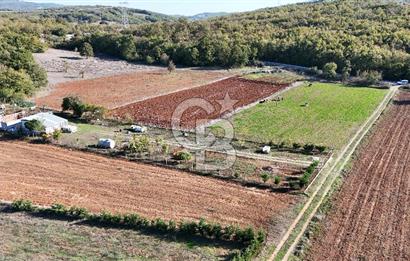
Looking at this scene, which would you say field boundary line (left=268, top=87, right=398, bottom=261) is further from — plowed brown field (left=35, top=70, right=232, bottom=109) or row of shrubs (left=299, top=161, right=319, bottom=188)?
plowed brown field (left=35, top=70, right=232, bottom=109)

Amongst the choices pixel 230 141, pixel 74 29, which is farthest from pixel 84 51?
pixel 230 141

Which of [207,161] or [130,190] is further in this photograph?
[207,161]

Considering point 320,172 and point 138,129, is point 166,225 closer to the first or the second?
point 320,172

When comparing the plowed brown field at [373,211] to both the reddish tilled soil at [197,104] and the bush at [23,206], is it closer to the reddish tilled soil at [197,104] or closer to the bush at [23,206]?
the bush at [23,206]

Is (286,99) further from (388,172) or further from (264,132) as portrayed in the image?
(388,172)

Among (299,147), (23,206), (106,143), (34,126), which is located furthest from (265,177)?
(34,126)

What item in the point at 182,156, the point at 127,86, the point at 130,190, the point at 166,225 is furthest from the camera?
the point at 127,86

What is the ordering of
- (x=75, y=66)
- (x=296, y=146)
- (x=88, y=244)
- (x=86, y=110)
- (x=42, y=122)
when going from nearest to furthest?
1. (x=88, y=244)
2. (x=296, y=146)
3. (x=42, y=122)
4. (x=86, y=110)
5. (x=75, y=66)
